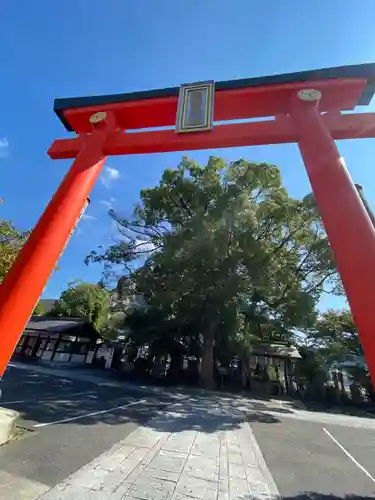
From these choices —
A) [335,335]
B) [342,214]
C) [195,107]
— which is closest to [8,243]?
[195,107]

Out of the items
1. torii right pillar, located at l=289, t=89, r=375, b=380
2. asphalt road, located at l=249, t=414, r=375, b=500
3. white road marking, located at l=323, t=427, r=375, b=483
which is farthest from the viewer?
white road marking, located at l=323, t=427, r=375, b=483

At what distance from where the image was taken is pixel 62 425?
5.42m

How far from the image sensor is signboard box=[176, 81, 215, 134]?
3.59 m

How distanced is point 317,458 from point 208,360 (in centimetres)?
1037

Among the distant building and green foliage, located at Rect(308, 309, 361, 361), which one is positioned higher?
green foliage, located at Rect(308, 309, 361, 361)

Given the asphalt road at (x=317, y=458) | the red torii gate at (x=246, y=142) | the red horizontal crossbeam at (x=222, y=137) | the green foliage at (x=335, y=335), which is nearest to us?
the red torii gate at (x=246, y=142)

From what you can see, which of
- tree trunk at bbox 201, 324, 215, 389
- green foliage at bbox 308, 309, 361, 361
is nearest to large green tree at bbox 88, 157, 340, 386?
tree trunk at bbox 201, 324, 215, 389

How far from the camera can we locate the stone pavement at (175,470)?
3041 mm

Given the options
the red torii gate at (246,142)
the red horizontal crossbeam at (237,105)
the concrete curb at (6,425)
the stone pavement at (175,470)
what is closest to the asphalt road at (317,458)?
the stone pavement at (175,470)

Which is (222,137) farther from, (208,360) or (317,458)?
(208,360)

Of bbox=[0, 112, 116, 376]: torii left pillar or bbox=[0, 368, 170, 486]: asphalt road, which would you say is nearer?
bbox=[0, 112, 116, 376]: torii left pillar

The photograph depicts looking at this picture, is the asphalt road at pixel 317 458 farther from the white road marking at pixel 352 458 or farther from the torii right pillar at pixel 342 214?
the torii right pillar at pixel 342 214

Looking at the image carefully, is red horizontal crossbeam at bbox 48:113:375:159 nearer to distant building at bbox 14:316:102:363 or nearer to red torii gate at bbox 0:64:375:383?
red torii gate at bbox 0:64:375:383

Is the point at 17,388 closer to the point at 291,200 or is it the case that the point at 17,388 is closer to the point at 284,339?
the point at 291,200
